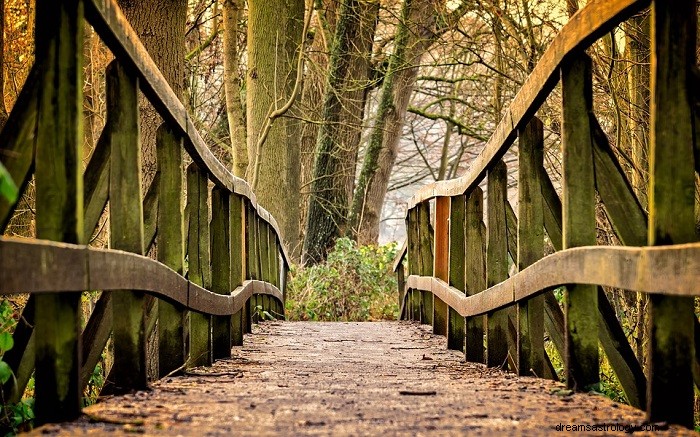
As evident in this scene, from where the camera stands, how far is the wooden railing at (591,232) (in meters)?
2.63

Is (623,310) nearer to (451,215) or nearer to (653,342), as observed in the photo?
(451,215)

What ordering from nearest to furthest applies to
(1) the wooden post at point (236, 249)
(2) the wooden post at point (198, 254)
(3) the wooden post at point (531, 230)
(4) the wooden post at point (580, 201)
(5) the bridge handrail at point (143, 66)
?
(5) the bridge handrail at point (143, 66)
(4) the wooden post at point (580, 201)
(3) the wooden post at point (531, 230)
(2) the wooden post at point (198, 254)
(1) the wooden post at point (236, 249)

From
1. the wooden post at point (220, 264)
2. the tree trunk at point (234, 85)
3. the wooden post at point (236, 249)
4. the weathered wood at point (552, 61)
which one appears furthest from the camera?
the tree trunk at point (234, 85)

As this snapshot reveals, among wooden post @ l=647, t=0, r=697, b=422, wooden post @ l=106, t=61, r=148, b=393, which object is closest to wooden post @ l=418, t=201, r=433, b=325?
wooden post @ l=106, t=61, r=148, b=393

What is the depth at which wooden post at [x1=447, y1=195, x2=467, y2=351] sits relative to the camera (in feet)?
20.7

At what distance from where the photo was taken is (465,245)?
19.3 ft

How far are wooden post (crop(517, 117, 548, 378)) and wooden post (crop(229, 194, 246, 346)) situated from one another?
2.64 meters

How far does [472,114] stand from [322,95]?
3.14 m

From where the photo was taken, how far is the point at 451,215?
6406mm

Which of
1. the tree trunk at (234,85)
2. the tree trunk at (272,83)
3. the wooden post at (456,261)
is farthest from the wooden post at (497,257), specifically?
the tree trunk at (272,83)

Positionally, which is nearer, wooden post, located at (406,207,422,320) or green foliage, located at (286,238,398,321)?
wooden post, located at (406,207,422,320)

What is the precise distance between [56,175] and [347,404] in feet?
4.36

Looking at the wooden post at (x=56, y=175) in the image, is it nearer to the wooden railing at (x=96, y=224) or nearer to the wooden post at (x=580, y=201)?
the wooden railing at (x=96, y=224)

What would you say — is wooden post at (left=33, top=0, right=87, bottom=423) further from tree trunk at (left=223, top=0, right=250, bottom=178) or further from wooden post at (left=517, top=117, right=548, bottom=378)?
tree trunk at (left=223, top=0, right=250, bottom=178)
